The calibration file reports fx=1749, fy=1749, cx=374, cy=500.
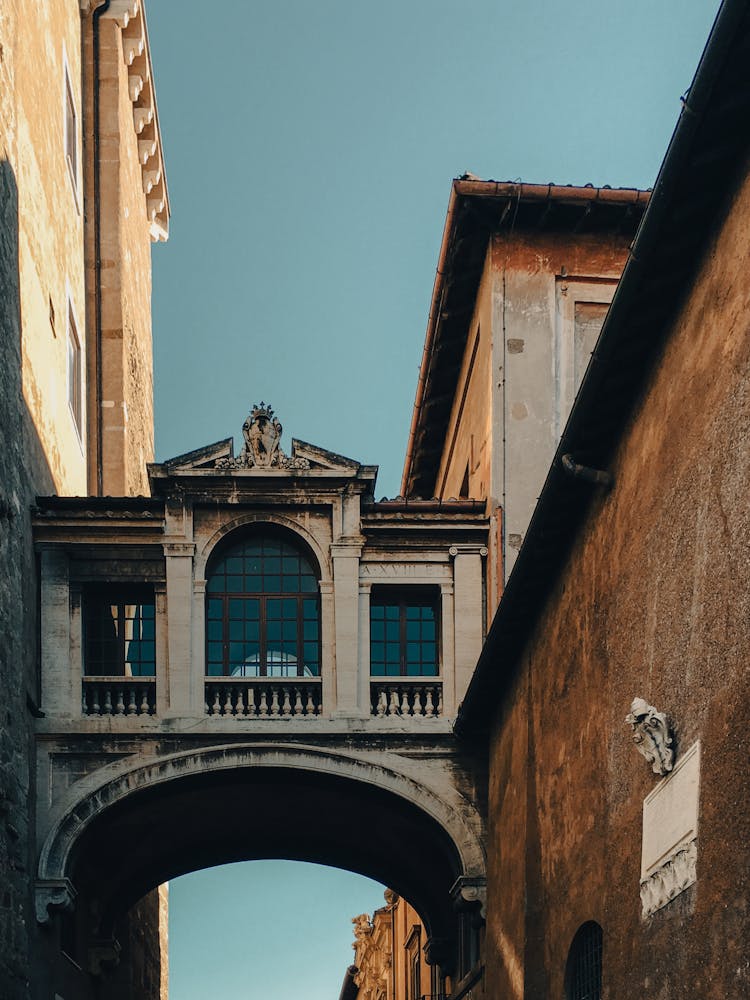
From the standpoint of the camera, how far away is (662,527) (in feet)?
42.6

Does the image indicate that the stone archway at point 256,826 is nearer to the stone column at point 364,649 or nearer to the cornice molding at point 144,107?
the stone column at point 364,649

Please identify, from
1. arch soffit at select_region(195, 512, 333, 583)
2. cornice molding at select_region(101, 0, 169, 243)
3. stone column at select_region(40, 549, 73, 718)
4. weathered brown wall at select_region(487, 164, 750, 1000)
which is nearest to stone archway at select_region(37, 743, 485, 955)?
stone column at select_region(40, 549, 73, 718)

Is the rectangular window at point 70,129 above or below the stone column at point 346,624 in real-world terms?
above

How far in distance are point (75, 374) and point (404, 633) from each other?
7941mm

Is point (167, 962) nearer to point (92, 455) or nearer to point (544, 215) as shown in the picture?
point (92, 455)

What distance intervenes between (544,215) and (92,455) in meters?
9.21

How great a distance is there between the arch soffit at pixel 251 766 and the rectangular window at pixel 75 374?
277 inches

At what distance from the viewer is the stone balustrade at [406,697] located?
2252 cm

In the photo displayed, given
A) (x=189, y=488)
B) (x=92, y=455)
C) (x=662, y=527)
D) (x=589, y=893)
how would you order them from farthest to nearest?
(x=92, y=455) < (x=189, y=488) < (x=589, y=893) < (x=662, y=527)

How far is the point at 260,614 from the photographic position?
23078 mm

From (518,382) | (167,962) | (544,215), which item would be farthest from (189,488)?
(167,962)

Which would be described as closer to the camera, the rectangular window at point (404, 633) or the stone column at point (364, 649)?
the stone column at point (364, 649)

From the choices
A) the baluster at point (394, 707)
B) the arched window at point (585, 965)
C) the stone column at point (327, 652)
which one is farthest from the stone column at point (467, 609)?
the arched window at point (585, 965)

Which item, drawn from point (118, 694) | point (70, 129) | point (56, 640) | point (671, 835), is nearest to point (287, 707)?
point (118, 694)
